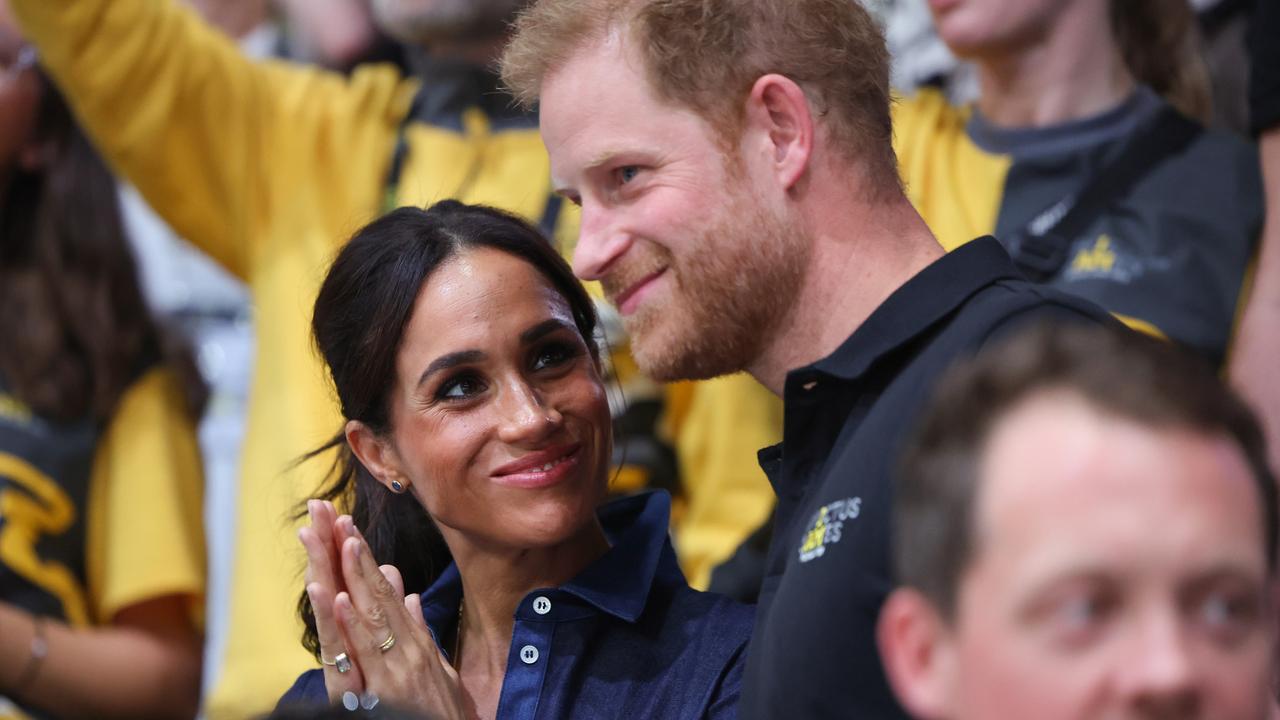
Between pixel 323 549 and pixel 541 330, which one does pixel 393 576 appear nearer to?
pixel 323 549

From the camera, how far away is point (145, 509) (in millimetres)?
3344

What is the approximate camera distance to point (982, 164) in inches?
115

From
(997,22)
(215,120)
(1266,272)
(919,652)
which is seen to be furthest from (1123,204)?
(215,120)

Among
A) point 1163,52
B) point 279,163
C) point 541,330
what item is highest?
point 541,330

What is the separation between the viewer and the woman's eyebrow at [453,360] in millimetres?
2102

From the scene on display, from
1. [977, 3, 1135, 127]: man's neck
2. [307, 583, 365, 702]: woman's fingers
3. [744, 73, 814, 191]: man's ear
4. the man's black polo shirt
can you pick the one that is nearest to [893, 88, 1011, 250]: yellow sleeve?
[977, 3, 1135, 127]: man's neck

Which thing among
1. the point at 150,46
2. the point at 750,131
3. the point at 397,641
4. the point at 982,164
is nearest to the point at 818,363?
the point at 750,131

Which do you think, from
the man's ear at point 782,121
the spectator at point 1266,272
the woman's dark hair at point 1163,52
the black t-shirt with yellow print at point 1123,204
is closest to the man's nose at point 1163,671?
the man's ear at point 782,121

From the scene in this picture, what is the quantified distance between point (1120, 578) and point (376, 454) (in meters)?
1.32

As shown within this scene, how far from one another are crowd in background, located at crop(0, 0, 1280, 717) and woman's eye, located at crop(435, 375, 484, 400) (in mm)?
471

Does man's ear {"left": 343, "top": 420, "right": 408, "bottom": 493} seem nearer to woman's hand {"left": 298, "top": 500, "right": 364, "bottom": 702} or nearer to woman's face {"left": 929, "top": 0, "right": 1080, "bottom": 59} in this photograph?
woman's hand {"left": 298, "top": 500, "right": 364, "bottom": 702}

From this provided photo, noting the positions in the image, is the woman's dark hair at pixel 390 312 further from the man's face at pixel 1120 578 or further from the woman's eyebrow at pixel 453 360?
the man's face at pixel 1120 578

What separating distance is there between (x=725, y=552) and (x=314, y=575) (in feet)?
4.08

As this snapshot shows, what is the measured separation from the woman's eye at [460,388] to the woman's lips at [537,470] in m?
0.11
